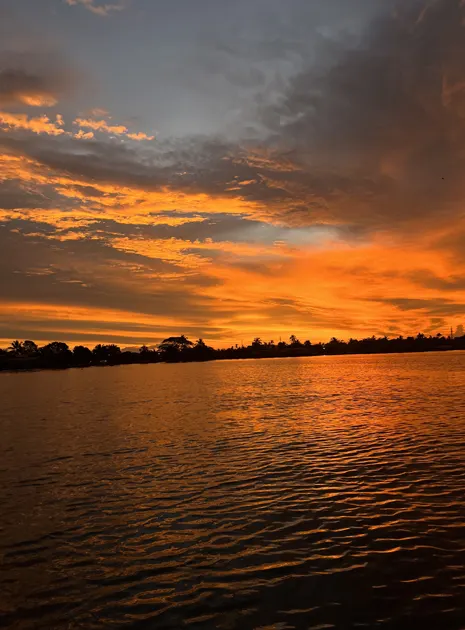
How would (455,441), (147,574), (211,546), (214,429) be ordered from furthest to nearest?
(214,429) < (455,441) < (211,546) < (147,574)

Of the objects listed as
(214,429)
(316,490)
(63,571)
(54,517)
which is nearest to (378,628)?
(63,571)

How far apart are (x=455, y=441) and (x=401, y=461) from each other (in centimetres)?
798

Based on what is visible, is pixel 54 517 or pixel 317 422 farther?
pixel 317 422

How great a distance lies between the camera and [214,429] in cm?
4928

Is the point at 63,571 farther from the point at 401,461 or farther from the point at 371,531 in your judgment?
the point at 401,461

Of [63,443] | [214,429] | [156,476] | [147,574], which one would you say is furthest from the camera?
[214,429]

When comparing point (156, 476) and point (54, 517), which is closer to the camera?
point (54, 517)

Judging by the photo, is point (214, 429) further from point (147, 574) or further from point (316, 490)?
point (147, 574)

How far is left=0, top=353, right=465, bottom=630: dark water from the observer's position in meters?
13.9

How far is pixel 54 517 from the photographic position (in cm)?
2327

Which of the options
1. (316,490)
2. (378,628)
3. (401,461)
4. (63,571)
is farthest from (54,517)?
(401,461)

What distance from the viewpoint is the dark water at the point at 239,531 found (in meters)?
13.9

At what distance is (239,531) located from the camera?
1984cm

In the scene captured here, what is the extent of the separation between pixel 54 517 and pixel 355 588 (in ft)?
51.3
